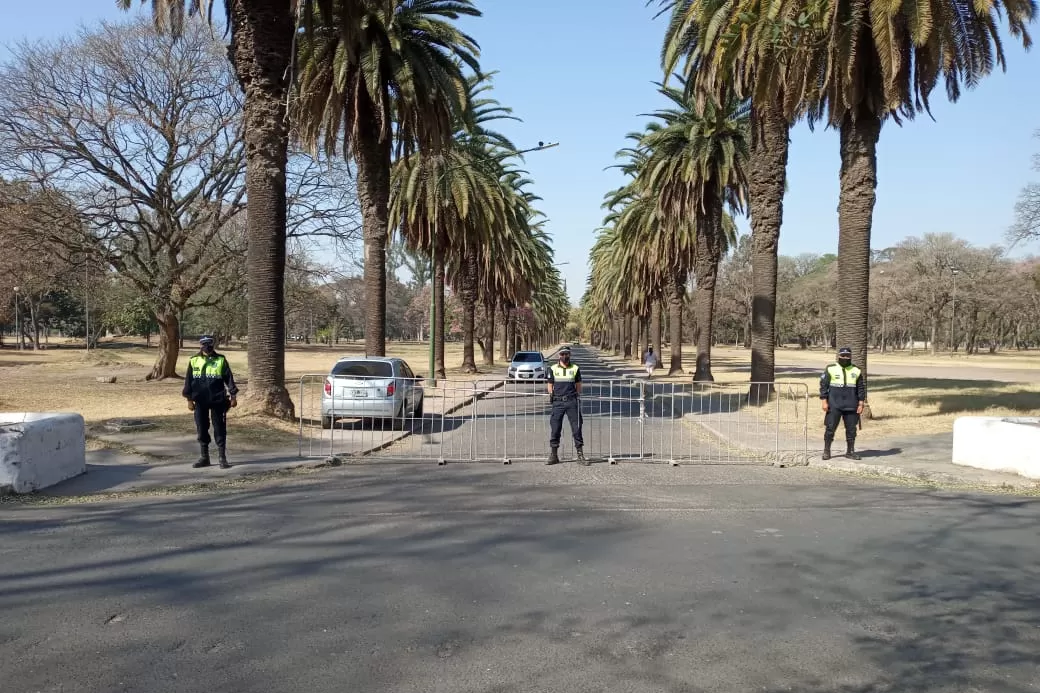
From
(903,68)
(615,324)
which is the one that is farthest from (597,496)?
(615,324)

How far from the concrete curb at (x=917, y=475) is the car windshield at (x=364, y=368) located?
8.75 m

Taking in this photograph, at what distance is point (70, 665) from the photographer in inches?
172

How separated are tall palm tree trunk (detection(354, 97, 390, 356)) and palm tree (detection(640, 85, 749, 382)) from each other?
1298 centimetres

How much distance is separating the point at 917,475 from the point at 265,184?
12.8m

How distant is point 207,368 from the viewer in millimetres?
11250

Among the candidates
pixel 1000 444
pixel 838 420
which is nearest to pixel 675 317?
pixel 838 420

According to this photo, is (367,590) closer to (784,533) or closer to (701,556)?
(701,556)

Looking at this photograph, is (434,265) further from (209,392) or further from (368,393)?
(209,392)

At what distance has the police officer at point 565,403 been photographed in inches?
487

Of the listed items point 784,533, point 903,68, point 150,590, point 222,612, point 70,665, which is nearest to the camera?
point 70,665

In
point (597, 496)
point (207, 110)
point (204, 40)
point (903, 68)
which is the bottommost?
point (597, 496)

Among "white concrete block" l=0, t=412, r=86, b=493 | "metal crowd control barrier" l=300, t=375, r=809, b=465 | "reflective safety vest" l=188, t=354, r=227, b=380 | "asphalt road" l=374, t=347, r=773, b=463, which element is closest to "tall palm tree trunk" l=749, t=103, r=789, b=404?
"asphalt road" l=374, t=347, r=773, b=463

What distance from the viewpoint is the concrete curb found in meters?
10.6

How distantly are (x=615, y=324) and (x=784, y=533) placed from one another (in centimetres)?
9312
